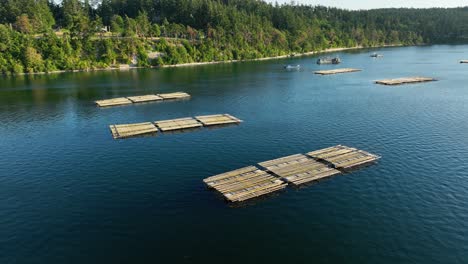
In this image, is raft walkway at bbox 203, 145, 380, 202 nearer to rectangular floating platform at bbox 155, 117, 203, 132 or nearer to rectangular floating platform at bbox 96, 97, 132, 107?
rectangular floating platform at bbox 155, 117, 203, 132

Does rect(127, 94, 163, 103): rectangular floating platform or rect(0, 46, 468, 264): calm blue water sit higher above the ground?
rect(127, 94, 163, 103): rectangular floating platform

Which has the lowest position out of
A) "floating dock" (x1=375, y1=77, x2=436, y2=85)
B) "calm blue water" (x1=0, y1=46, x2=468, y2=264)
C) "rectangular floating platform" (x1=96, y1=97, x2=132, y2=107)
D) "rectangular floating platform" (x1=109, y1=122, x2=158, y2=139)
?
"calm blue water" (x1=0, y1=46, x2=468, y2=264)

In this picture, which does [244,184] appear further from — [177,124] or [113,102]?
[113,102]

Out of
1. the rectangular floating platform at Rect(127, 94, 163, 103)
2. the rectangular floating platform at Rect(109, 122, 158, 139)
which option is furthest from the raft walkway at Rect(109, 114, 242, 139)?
the rectangular floating platform at Rect(127, 94, 163, 103)

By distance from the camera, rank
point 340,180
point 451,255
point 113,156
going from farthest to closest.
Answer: point 113,156 → point 340,180 → point 451,255

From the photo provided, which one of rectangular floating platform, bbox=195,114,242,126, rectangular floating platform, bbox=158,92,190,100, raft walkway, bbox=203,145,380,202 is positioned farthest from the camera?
rectangular floating platform, bbox=158,92,190,100

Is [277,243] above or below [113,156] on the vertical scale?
below

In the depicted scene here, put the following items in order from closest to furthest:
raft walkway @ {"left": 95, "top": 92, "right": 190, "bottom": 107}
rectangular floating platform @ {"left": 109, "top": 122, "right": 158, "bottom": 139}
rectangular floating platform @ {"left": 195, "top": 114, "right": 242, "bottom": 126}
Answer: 1. rectangular floating platform @ {"left": 109, "top": 122, "right": 158, "bottom": 139}
2. rectangular floating platform @ {"left": 195, "top": 114, "right": 242, "bottom": 126}
3. raft walkway @ {"left": 95, "top": 92, "right": 190, "bottom": 107}

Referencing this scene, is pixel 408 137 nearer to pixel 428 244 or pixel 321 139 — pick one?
pixel 321 139

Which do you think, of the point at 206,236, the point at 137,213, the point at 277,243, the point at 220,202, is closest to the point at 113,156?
the point at 137,213
